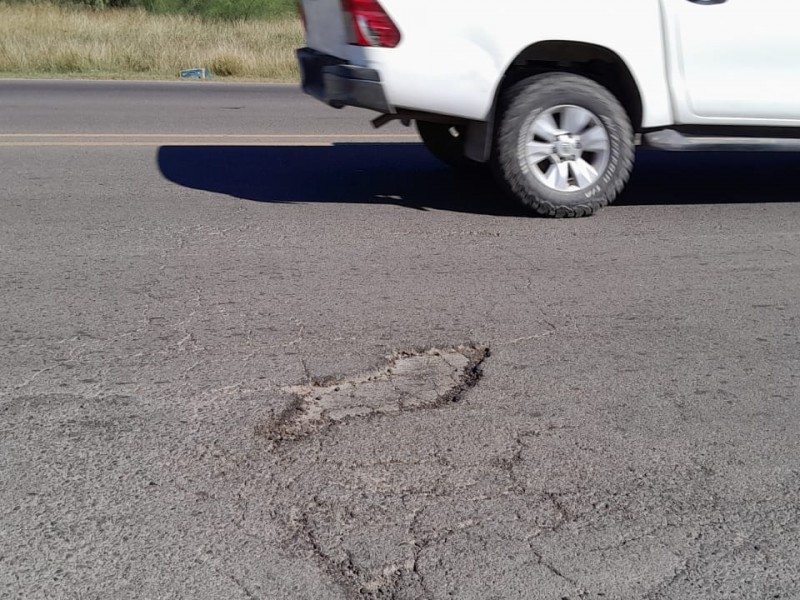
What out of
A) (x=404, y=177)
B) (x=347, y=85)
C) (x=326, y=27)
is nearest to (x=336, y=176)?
(x=404, y=177)

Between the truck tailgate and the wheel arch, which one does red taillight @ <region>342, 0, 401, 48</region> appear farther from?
the wheel arch

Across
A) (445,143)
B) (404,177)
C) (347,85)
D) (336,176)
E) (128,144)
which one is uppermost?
(347,85)

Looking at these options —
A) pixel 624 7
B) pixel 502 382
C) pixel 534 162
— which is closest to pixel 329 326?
pixel 502 382

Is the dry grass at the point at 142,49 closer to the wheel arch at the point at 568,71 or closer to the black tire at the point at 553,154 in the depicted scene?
the wheel arch at the point at 568,71

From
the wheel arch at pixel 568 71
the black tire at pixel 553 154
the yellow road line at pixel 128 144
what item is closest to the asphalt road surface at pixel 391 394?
the black tire at pixel 553 154

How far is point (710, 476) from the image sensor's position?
3602 millimetres

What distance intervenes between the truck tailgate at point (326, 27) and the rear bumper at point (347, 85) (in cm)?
7

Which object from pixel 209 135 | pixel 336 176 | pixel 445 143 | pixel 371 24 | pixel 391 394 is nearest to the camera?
pixel 391 394

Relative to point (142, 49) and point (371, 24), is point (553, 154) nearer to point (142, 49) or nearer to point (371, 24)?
point (371, 24)

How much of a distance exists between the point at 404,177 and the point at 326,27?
173 cm

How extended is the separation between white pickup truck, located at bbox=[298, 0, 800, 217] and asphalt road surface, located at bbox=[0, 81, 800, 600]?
465 mm

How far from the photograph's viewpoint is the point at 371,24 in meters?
6.45

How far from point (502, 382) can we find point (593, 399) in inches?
15.3

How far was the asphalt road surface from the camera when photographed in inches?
120
